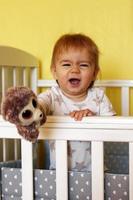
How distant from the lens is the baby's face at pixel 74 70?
108 cm

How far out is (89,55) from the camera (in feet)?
3.60

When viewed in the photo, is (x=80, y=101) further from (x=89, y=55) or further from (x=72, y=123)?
(x=72, y=123)

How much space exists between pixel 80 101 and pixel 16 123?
0.44 m

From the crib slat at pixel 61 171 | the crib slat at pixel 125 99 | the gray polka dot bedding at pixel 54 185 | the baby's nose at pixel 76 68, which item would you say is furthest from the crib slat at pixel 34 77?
the crib slat at pixel 61 171

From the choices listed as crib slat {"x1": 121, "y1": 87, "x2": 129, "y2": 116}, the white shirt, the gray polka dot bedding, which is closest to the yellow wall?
crib slat {"x1": 121, "y1": 87, "x2": 129, "y2": 116}

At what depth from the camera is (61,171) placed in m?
0.79

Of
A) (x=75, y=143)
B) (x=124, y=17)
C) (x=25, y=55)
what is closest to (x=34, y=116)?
(x=75, y=143)

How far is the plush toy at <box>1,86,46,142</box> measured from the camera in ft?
2.38

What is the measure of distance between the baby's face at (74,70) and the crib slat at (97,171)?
37 cm

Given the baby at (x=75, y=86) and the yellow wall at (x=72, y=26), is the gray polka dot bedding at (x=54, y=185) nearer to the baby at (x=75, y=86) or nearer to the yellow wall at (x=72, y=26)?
the baby at (x=75, y=86)

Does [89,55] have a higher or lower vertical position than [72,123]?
higher

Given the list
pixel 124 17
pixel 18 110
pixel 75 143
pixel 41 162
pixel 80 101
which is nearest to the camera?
pixel 18 110

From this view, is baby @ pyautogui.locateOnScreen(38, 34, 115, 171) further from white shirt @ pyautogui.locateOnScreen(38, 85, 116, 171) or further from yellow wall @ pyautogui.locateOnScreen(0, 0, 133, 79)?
yellow wall @ pyautogui.locateOnScreen(0, 0, 133, 79)

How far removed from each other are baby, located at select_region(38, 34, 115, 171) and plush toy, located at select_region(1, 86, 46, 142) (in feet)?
0.91
